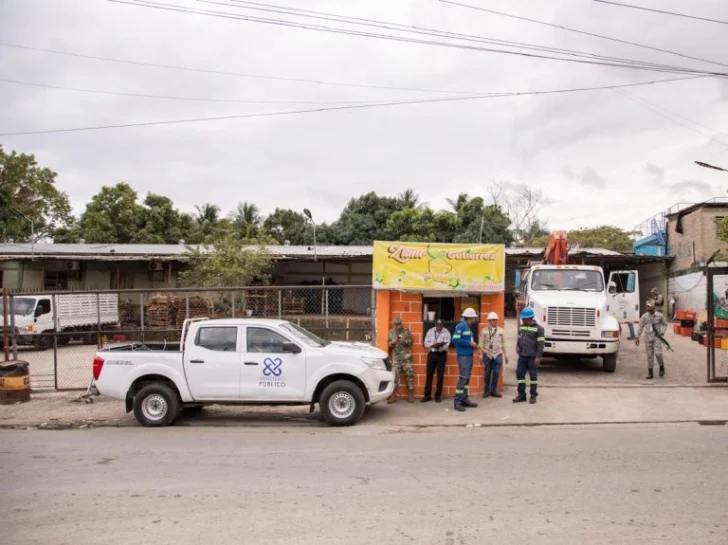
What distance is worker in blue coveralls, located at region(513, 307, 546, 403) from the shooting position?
1146 centimetres

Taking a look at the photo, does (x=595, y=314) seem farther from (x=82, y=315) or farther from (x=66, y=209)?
(x=66, y=209)

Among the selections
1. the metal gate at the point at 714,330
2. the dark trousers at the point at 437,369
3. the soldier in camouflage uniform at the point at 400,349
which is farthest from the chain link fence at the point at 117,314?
the metal gate at the point at 714,330

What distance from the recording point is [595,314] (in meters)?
14.5

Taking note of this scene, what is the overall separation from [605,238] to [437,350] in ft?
155

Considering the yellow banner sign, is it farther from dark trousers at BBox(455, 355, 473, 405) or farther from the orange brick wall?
dark trousers at BBox(455, 355, 473, 405)

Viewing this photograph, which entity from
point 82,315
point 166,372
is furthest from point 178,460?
point 82,315

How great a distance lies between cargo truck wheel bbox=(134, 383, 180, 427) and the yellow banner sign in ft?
14.0

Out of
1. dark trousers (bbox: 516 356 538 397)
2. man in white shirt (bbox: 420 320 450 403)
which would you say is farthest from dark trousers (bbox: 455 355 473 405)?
dark trousers (bbox: 516 356 538 397)

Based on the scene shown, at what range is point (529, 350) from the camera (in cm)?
1143

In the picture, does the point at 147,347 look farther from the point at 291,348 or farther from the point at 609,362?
the point at 609,362

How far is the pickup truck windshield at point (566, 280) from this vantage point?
15.7 m

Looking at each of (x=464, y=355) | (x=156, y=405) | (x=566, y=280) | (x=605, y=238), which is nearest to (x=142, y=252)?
(x=566, y=280)

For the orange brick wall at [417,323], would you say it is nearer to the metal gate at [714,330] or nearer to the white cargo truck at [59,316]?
the metal gate at [714,330]

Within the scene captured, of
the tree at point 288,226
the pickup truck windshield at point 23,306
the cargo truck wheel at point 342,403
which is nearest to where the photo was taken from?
the cargo truck wheel at point 342,403
